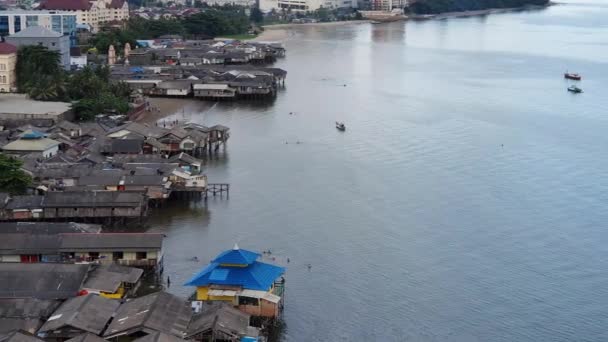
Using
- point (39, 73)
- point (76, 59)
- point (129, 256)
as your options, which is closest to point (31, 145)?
point (129, 256)

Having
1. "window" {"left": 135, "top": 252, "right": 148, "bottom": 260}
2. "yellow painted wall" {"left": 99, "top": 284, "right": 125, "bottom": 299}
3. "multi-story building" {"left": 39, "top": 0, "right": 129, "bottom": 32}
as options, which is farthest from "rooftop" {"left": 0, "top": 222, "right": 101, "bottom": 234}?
"multi-story building" {"left": 39, "top": 0, "right": 129, "bottom": 32}

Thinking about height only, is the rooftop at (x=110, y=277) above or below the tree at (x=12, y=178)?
below

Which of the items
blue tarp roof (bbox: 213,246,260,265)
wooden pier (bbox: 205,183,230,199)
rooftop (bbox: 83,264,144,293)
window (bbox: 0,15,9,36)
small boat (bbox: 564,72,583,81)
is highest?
window (bbox: 0,15,9,36)

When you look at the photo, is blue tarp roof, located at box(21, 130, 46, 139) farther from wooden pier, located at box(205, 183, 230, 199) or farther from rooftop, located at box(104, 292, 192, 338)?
rooftop, located at box(104, 292, 192, 338)

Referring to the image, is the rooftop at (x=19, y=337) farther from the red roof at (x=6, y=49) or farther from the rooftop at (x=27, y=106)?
the red roof at (x=6, y=49)

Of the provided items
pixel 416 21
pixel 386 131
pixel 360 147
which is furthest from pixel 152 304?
pixel 416 21

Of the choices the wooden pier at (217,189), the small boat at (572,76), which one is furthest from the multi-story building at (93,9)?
the wooden pier at (217,189)
